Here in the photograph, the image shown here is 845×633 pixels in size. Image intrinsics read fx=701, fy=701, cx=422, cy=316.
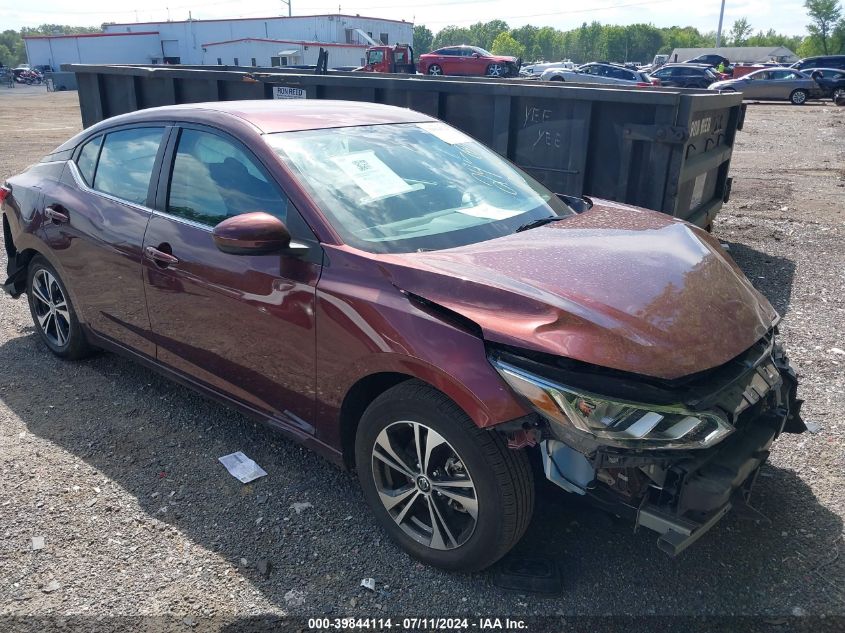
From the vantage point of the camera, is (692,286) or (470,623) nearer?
(470,623)

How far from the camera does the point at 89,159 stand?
14.6 ft

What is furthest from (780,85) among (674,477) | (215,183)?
(674,477)

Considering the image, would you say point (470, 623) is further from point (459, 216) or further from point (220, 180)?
point (220, 180)

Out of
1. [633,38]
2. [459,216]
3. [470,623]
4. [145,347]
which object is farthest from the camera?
[633,38]

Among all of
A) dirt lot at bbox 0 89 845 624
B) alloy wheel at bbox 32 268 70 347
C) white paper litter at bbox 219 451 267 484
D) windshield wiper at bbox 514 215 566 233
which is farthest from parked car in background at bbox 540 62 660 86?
white paper litter at bbox 219 451 267 484

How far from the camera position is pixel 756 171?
13.4 meters

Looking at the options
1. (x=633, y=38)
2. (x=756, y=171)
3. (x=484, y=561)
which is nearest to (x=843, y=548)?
(x=484, y=561)

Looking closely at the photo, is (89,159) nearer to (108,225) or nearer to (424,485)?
(108,225)

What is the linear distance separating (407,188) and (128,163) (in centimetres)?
182

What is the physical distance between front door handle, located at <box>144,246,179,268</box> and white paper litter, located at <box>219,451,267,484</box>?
1070mm

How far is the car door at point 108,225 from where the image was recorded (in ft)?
12.9

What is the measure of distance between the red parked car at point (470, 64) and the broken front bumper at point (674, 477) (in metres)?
35.4

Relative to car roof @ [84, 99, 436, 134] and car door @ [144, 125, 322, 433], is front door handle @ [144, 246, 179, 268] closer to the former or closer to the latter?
car door @ [144, 125, 322, 433]

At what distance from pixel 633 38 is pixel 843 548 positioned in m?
156
